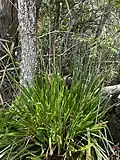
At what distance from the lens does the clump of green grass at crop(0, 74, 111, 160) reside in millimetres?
2098

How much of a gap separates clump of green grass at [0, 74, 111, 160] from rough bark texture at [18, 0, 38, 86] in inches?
8.2

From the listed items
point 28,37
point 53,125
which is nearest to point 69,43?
point 28,37

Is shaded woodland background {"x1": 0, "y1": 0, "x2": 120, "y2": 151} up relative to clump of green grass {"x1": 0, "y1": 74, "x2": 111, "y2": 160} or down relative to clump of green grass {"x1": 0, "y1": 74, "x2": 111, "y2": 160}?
up

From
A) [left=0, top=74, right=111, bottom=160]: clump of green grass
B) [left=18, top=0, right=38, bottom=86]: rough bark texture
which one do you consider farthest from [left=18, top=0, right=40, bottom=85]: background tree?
[left=0, top=74, right=111, bottom=160]: clump of green grass

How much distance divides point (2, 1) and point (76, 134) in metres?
1.66

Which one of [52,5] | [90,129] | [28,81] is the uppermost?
[52,5]

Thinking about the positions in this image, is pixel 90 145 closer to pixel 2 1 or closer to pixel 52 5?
pixel 2 1

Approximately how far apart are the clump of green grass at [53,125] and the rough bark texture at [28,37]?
0.69ft

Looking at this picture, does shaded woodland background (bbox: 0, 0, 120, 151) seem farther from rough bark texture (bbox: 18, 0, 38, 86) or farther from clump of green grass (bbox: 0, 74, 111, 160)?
clump of green grass (bbox: 0, 74, 111, 160)

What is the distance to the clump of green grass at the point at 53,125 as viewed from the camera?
2098mm

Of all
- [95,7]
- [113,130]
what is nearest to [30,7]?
[113,130]

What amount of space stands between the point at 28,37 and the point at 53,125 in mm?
677

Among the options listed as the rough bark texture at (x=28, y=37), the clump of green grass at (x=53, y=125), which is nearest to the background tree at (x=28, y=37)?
the rough bark texture at (x=28, y=37)

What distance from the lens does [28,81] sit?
245cm
